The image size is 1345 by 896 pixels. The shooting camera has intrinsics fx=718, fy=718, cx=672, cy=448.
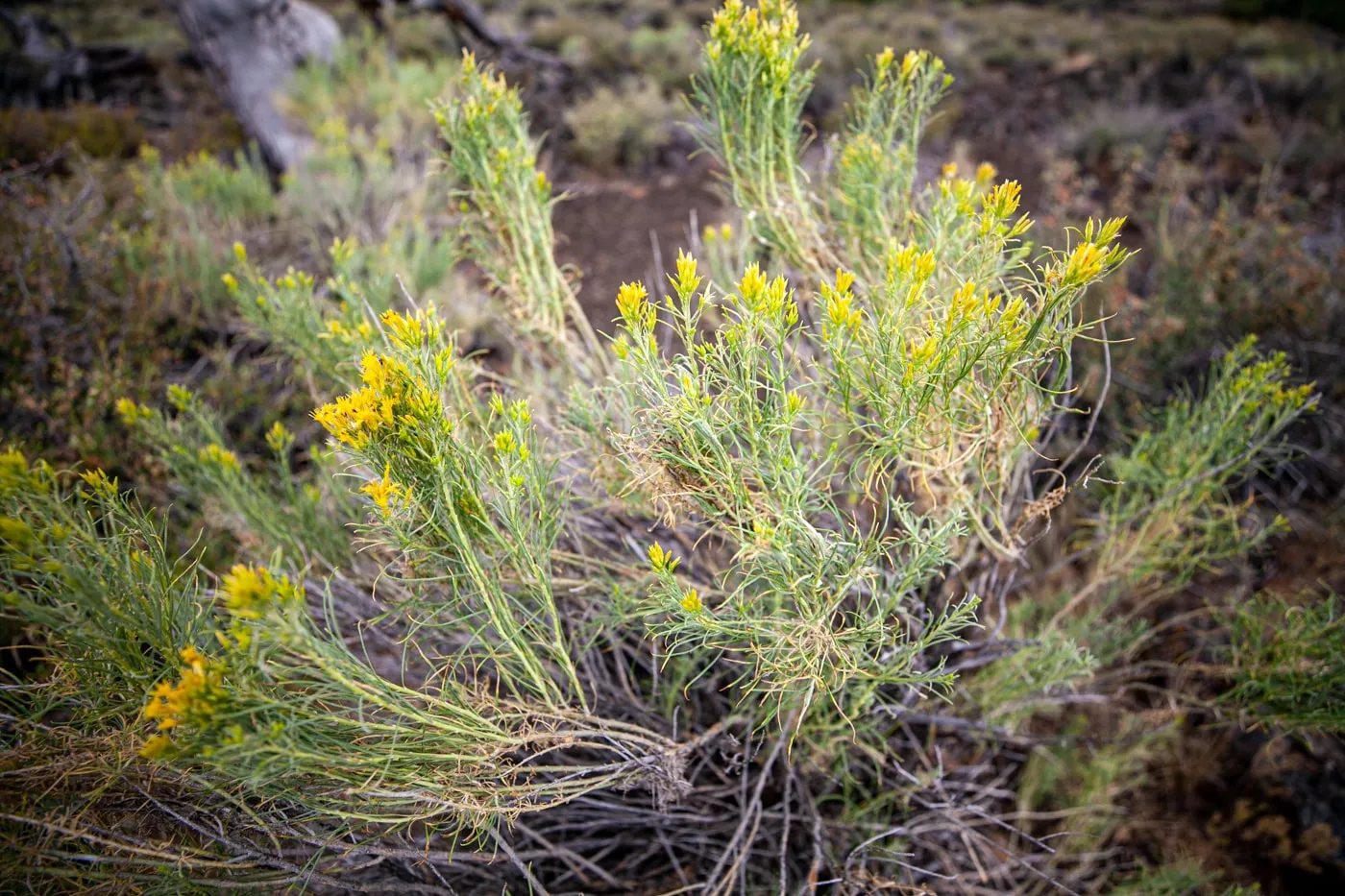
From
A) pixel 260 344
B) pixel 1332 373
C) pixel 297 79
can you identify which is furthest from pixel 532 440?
pixel 297 79

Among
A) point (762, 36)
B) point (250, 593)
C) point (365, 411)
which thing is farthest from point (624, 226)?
point (250, 593)

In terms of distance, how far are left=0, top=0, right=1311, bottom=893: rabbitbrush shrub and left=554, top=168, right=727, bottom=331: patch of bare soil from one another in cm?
209

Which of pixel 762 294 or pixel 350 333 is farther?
pixel 350 333

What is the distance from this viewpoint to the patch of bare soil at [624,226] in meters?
4.40

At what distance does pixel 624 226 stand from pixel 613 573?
145 inches

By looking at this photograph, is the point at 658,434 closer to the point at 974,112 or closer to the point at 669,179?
the point at 669,179

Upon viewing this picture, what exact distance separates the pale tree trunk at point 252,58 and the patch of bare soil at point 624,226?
2.27 meters

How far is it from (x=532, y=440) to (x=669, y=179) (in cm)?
496

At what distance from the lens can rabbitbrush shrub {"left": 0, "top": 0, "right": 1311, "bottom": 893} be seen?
1128 millimetres

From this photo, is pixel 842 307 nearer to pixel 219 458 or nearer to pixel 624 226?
pixel 219 458

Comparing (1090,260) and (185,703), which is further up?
(1090,260)

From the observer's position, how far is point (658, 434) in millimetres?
1283

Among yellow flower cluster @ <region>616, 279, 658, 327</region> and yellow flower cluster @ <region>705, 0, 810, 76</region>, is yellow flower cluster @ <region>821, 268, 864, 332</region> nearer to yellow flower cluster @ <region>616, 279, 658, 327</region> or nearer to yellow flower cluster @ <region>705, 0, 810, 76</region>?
yellow flower cluster @ <region>616, 279, 658, 327</region>

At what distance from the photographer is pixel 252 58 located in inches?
225
